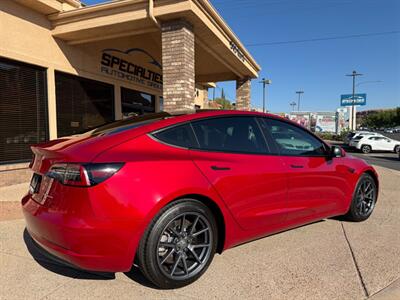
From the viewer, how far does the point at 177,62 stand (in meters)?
7.07

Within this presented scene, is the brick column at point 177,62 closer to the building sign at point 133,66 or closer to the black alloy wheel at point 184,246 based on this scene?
the building sign at point 133,66

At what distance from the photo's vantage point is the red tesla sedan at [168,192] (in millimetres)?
2418

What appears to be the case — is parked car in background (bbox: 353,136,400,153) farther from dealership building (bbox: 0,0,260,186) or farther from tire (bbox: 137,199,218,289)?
tire (bbox: 137,199,218,289)

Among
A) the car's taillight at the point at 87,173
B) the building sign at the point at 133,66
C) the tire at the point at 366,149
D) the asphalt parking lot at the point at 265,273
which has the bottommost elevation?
the tire at the point at 366,149

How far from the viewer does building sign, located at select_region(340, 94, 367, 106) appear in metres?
47.9

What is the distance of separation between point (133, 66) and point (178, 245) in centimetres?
927

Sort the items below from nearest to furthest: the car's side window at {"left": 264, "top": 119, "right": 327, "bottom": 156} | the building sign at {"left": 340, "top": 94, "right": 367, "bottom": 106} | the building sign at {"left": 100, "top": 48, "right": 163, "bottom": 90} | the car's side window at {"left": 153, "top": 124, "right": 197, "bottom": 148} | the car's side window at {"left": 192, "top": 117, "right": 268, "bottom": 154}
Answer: the car's side window at {"left": 153, "top": 124, "right": 197, "bottom": 148} → the car's side window at {"left": 192, "top": 117, "right": 268, "bottom": 154} → the car's side window at {"left": 264, "top": 119, "right": 327, "bottom": 156} → the building sign at {"left": 100, "top": 48, "right": 163, "bottom": 90} → the building sign at {"left": 340, "top": 94, "right": 367, "bottom": 106}

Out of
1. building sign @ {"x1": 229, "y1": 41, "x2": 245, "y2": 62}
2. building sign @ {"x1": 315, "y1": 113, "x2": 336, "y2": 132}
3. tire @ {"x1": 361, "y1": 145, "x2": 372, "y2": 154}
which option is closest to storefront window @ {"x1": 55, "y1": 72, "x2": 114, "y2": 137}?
building sign @ {"x1": 229, "y1": 41, "x2": 245, "y2": 62}

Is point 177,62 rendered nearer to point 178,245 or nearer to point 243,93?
point 178,245

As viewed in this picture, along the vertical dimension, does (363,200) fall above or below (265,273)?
above

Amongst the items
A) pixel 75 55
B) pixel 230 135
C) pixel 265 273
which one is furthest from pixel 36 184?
pixel 75 55

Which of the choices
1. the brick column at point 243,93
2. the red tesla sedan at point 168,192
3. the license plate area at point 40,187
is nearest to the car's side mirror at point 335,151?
the red tesla sedan at point 168,192

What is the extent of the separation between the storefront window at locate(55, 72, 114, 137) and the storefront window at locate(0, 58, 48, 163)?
508 millimetres

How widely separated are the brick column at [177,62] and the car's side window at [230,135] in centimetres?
387
